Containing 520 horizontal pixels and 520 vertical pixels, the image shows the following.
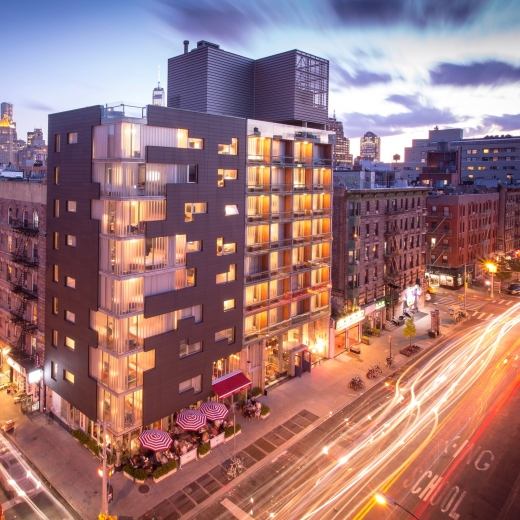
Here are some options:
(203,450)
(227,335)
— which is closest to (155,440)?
(203,450)

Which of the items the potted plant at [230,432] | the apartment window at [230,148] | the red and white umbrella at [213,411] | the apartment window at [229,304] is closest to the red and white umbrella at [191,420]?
the red and white umbrella at [213,411]

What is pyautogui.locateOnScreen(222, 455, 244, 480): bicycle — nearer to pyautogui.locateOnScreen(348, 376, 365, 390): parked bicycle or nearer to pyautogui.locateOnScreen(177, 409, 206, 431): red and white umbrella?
pyautogui.locateOnScreen(177, 409, 206, 431): red and white umbrella

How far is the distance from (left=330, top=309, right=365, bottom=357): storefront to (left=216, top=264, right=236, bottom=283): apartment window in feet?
57.5

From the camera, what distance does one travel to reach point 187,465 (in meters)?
32.9

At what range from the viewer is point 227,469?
32.2m

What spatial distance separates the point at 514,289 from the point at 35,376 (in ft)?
280

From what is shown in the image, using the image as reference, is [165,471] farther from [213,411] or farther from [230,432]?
[230,432]

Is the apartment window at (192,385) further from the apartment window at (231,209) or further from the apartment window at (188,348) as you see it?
the apartment window at (231,209)

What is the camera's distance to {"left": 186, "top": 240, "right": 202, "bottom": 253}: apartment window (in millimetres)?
35406

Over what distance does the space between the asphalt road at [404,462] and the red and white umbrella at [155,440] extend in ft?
18.7

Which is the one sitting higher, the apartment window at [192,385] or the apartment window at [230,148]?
the apartment window at [230,148]

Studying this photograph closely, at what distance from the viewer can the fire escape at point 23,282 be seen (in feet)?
134

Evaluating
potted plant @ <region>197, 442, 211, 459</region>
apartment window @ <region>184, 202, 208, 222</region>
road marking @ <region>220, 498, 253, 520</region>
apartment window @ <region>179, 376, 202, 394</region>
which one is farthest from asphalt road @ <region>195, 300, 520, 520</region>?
apartment window @ <region>184, 202, 208, 222</region>

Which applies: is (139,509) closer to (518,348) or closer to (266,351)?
(266,351)
